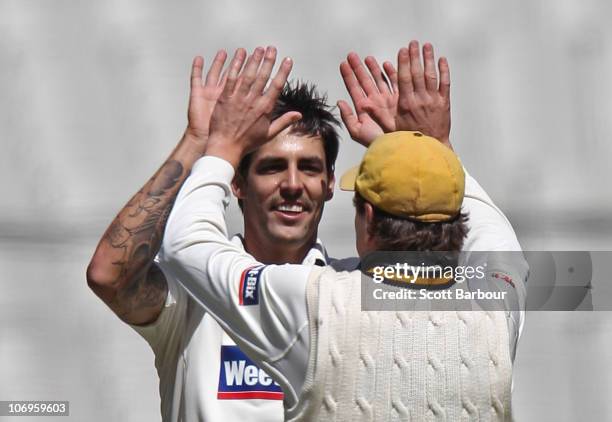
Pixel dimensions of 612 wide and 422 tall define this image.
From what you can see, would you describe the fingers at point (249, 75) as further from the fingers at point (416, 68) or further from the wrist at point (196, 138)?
the fingers at point (416, 68)

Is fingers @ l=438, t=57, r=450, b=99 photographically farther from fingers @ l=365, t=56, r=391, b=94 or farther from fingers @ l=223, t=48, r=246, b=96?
fingers @ l=223, t=48, r=246, b=96

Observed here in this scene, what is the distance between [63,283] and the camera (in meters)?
3.41

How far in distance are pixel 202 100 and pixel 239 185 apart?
18.2 inches

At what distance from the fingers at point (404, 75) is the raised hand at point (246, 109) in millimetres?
238

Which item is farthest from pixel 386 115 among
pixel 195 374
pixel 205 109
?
pixel 195 374

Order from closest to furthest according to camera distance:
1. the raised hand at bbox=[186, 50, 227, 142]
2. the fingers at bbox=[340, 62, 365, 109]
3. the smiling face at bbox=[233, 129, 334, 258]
Result: the raised hand at bbox=[186, 50, 227, 142] → the fingers at bbox=[340, 62, 365, 109] → the smiling face at bbox=[233, 129, 334, 258]

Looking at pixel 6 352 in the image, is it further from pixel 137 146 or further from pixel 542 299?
pixel 542 299

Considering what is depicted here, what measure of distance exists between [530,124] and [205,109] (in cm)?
161

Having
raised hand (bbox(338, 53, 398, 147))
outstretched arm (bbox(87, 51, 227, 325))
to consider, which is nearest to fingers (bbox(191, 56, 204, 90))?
outstretched arm (bbox(87, 51, 227, 325))

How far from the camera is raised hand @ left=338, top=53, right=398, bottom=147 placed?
7.32 feet

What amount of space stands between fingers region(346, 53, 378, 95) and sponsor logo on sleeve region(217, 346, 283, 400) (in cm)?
62

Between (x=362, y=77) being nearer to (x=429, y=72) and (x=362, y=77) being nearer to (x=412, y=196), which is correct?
(x=429, y=72)

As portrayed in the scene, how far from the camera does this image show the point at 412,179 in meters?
1.78

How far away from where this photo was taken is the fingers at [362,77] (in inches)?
90.3
